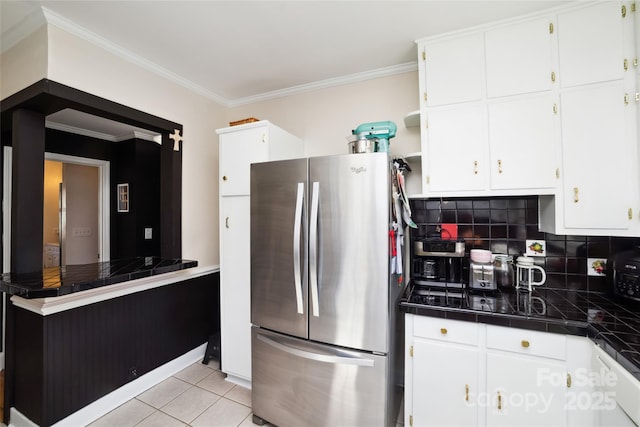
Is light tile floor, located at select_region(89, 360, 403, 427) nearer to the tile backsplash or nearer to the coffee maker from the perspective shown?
the coffee maker

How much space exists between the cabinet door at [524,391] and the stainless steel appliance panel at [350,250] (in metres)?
0.62

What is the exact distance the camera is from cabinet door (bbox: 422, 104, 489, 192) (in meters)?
1.72

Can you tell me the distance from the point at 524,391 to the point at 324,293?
1.17 meters

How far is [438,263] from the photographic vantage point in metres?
1.94

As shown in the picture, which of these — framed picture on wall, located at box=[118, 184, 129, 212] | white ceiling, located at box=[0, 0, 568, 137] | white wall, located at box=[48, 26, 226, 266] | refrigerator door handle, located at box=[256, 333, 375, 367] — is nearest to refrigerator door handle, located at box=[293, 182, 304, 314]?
refrigerator door handle, located at box=[256, 333, 375, 367]

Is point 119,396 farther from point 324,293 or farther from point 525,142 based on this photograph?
point 525,142

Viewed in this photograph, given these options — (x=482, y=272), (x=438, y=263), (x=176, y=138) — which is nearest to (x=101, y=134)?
(x=176, y=138)

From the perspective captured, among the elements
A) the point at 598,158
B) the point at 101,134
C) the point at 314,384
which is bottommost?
the point at 314,384

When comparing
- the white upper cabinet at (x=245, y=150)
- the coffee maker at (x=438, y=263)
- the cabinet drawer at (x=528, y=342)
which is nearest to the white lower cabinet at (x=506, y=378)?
the cabinet drawer at (x=528, y=342)

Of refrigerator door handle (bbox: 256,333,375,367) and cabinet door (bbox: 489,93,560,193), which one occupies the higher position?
cabinet door (bbox: 489,93,560,193)

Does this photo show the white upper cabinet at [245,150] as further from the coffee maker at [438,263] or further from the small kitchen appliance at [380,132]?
the coffee maker at [438,263]

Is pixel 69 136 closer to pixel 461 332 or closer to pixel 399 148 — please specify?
pixel 399 148

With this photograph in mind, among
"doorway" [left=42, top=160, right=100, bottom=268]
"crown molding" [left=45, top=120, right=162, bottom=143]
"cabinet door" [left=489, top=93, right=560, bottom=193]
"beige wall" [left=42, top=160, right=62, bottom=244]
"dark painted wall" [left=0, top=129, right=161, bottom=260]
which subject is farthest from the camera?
"beige wall" [left=42, top=160, right=62, bottom=244]

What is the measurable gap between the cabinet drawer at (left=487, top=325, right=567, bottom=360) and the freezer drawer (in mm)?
617
